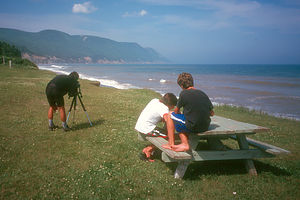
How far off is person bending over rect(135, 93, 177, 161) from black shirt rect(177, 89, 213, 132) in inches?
34.7

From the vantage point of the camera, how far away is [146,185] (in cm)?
559

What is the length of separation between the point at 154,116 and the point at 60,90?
4.65 meters

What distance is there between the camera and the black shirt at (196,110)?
5.70 m

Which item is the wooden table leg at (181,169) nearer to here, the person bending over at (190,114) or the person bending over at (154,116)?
the person bending over at (190,114)

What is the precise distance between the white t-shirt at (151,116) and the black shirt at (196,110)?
101cm

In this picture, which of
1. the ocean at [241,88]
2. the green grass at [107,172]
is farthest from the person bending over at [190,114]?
the ocean at [241,88]

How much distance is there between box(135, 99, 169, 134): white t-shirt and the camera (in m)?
6.73

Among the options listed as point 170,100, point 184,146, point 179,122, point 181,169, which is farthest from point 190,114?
point 181,169

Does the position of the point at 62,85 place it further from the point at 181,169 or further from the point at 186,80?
the point at 181,169

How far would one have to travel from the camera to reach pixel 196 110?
5.72 m

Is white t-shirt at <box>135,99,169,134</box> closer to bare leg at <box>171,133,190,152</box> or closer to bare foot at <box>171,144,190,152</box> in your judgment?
bare leg at <box>171,133,190,152</box>

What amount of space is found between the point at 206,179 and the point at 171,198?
1497 millimetres

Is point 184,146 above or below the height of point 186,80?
below

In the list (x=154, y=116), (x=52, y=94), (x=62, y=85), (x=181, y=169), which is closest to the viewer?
(x=181, y=169)
